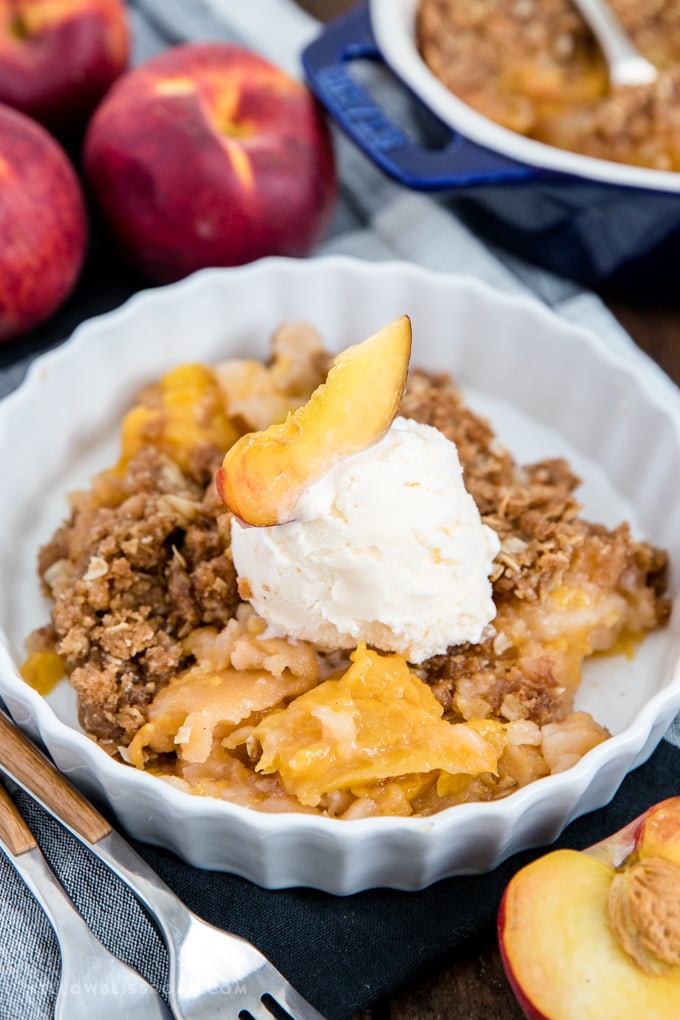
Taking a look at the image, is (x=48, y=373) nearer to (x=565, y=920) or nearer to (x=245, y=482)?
(x=245, y=482)

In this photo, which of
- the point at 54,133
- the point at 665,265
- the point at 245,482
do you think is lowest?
the point at 54,133

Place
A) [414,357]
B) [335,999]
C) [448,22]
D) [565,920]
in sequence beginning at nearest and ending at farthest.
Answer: [565,920], [335,999], [414,357], [448,22]

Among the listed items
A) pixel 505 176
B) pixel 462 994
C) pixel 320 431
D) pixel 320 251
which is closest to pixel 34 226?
pixel 320 251

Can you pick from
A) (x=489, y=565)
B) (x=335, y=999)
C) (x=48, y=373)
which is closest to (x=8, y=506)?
(x=48, y=373)

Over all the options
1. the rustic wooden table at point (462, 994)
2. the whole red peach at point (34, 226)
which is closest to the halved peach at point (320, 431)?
the rustic wooden table at point (462, 994)

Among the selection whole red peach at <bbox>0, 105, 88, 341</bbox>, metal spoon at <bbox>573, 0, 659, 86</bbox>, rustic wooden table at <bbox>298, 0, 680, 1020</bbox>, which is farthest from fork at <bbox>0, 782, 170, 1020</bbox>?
metal spoon at <bbox>573, 0, 659, 86</bbox>

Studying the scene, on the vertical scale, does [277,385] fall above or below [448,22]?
below

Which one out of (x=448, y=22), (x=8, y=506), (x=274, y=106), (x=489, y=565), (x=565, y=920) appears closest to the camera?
(x=565, y=920)
